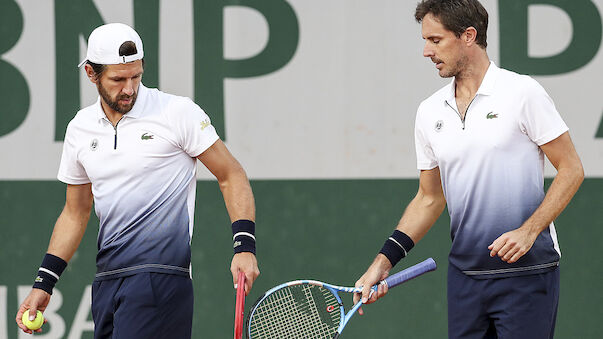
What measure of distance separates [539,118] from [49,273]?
186 cm

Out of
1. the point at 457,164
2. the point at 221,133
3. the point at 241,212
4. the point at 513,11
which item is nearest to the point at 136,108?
the point at 241,212

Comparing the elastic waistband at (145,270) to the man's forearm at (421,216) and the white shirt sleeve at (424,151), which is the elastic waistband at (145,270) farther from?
the white shirt sleeve at (424,151)

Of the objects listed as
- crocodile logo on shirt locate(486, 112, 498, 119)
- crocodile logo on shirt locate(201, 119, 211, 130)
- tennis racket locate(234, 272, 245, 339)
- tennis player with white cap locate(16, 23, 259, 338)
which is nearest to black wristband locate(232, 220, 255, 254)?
tennis player with white cap locate(16, 23, 259, 338)

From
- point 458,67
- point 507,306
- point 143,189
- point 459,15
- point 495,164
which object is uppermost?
point 459,15

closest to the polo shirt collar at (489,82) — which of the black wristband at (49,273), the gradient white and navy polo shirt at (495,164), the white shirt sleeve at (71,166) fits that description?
the gradient white and navy polo shirt at (495,164)

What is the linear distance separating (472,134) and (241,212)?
2.79 ft

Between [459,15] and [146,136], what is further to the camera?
[146,136]

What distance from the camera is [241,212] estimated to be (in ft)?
11.3

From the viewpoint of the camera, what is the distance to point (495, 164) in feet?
10.8

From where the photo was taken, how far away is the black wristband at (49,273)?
3.64 meters

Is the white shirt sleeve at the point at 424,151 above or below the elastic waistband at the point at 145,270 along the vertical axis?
above

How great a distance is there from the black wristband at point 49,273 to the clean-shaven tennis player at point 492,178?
1.13 meters

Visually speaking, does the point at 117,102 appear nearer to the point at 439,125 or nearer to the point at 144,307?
the point at 144,307

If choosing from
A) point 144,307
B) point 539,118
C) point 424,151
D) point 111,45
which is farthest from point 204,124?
point 539,118
